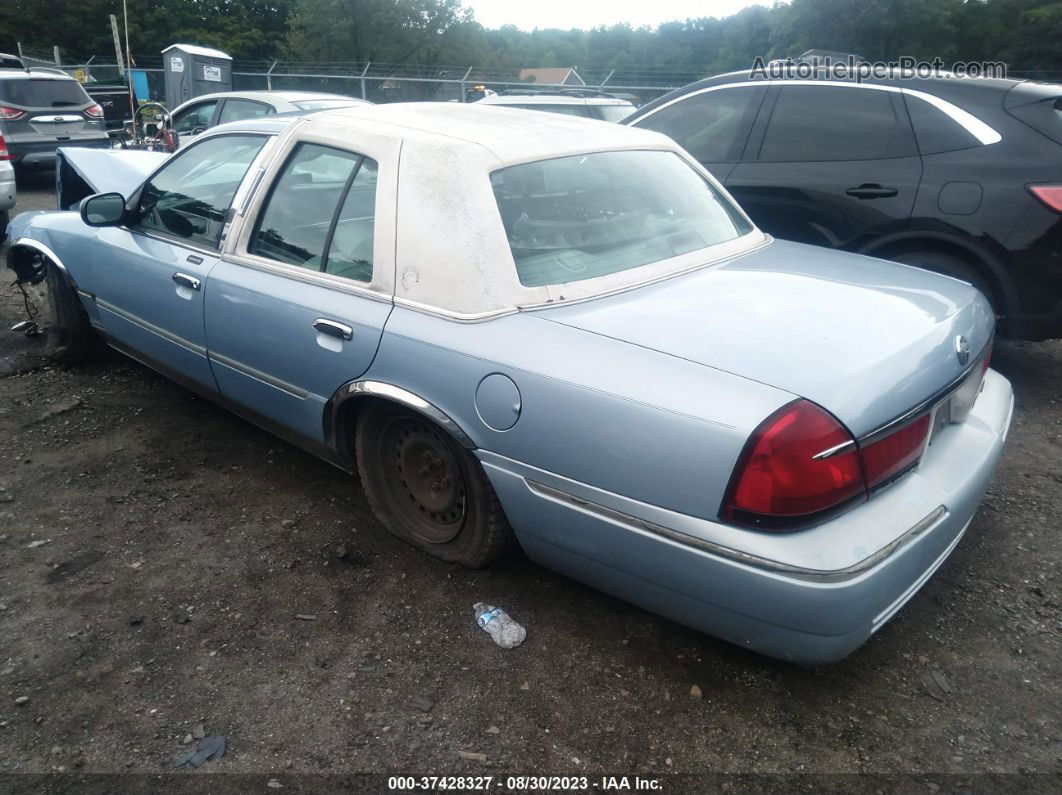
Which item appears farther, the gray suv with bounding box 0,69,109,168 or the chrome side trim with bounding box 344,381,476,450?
the gray suv with bounding box 0,69,109,168

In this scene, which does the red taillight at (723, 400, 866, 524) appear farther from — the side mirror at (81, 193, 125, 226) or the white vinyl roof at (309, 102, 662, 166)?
the side mirror at (81, 193, 125, 226)

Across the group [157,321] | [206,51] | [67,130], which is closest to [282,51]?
[206,51]

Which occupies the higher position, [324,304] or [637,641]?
[324,304]

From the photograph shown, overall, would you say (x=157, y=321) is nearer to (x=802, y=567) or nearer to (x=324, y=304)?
(x=324, y=304)

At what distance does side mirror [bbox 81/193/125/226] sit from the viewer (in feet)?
13.0

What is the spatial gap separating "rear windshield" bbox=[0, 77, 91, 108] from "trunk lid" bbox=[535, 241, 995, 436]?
1313cm

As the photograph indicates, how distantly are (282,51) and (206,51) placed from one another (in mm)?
36305

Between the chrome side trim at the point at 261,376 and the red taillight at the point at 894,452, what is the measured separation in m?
2.00

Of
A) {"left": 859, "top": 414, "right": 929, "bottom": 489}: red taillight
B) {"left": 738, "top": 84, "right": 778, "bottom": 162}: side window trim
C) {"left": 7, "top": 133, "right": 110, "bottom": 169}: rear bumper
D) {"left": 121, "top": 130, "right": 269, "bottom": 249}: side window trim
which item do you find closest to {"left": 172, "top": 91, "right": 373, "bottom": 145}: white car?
{"left": 7, "top": 133, "right": 110, "bottom": 169}: rear bumper

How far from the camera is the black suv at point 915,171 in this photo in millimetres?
4344

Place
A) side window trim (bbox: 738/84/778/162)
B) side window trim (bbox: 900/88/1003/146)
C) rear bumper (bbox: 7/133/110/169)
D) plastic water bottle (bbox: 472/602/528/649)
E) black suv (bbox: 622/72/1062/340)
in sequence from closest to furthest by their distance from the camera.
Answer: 1. plastic water bottle (bbox: 472/602/528/649)
2. black suv (bbox: 622/72/1062/340)
3. side window trim (bbox: 900/88/1003/146)
4. side window trim (bbox: 738/84/778/162)
5. rear bumper (bbox: 7/133/110/169)

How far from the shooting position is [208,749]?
2254mm

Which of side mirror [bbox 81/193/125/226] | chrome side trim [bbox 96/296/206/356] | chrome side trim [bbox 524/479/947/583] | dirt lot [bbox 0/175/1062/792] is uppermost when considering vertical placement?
side mirror [bbox 81/193/125/226]

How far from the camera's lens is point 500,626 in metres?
2.75
